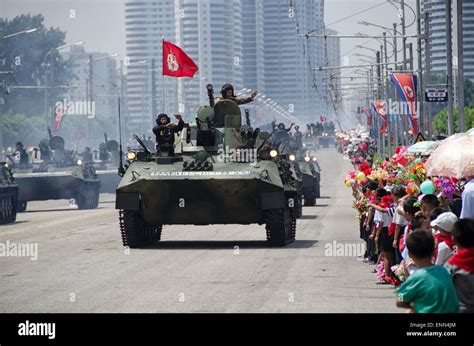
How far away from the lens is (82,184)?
53.7 metres

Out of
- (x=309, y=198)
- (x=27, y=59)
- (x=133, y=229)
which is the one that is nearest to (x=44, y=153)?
(x=309, y=198)

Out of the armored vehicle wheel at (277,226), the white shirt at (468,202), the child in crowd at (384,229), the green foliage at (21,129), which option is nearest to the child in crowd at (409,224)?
the white shirt at (468,202)

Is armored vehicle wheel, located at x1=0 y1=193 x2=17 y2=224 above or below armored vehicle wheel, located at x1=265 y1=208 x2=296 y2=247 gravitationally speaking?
→ below

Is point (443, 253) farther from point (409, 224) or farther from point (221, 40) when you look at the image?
point (221, 40)

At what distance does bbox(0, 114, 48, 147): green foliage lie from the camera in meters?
121

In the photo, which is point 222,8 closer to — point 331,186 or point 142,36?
point 142,36

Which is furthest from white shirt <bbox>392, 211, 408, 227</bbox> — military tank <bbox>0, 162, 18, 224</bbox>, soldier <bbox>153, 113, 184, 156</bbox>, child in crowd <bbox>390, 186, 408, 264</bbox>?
military tank <bbox>0, 162, 18, 224</bbox>

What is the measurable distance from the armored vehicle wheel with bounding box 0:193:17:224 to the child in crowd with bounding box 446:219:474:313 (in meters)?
31.5

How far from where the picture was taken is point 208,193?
28344 millimetres

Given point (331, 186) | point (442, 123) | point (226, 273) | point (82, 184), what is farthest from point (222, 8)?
point (226, 273)

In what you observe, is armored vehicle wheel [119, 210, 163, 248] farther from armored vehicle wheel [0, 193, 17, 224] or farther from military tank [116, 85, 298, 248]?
armored vehicle wheel [0, 193, 17, 224]

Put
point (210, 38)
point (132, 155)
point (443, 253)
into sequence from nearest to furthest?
1. point (443, 253)
2. point (132, 155)
3. point (210, 38)

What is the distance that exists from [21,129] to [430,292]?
113 meters

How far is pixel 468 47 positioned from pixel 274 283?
16519 centimetres
